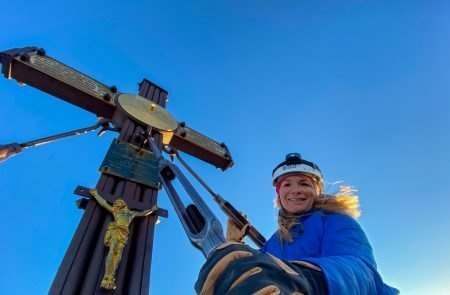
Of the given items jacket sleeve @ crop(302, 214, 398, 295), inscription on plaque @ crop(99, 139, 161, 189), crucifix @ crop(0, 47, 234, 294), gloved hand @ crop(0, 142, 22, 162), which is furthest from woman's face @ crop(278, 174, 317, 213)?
gloved hand @ crop(0, 142, 22, 162)

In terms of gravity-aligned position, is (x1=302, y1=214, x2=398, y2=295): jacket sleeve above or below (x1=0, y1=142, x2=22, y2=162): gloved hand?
below

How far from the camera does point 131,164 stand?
10.1 feet

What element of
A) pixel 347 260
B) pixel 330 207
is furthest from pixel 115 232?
pixel 347 260

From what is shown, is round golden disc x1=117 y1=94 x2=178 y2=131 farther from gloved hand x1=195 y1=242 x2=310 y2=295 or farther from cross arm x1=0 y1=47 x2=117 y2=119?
gloved hand x1=195 y1=242 x2=310 y2=295

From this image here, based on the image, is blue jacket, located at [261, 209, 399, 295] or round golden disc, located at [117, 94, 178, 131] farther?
round golden disc, located at [117, 94, 178, 131]

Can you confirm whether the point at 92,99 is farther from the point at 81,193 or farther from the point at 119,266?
the point at 119,266

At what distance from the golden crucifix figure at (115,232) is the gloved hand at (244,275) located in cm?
157

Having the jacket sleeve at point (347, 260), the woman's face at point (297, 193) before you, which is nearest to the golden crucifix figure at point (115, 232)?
the woman's face at point (297, 193)

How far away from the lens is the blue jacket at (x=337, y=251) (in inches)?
39.0

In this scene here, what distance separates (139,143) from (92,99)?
0.85m

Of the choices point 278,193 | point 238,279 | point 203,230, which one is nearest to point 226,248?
point 238,279

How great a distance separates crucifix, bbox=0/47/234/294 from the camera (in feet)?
7.19

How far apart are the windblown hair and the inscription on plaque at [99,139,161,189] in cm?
139

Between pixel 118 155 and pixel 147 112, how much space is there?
0.91 m
